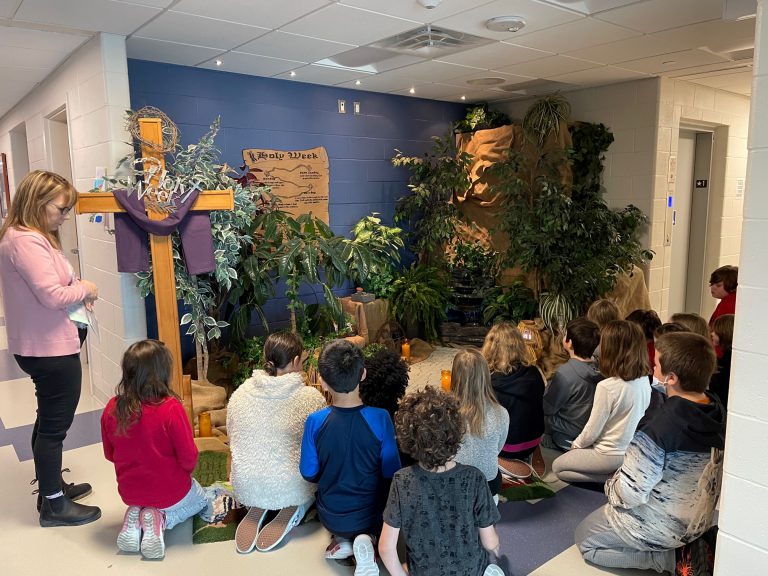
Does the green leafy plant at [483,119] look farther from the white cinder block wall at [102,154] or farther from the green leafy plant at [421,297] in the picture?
the white cinder block wall at [102,154]

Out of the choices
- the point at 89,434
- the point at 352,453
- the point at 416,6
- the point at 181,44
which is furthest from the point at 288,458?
the point at 181,44

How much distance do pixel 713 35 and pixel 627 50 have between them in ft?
1.73

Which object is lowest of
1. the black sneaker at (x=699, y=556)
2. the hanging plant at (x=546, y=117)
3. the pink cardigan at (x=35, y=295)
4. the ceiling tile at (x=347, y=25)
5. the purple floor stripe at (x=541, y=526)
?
the purple floor stripe at (x=541, y=526)

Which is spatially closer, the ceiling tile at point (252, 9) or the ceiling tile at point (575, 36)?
the ceiling tile at point (252, 9)

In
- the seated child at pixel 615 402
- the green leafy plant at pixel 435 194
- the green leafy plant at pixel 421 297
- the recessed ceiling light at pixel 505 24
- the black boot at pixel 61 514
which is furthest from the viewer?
the green leafy plant at pixel 435 194

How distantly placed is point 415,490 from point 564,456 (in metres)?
1.32

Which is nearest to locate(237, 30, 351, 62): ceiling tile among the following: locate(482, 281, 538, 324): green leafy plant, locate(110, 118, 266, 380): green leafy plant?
locate(110, 118, 266, 380): green leafy plant

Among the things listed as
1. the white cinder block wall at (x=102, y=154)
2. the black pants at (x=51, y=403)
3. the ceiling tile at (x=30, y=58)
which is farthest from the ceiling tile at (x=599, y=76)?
the black pants at (x=51, y=403)

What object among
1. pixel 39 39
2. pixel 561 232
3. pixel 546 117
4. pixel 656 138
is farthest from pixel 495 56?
pixel 39 39

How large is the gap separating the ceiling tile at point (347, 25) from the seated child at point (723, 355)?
7.58ft

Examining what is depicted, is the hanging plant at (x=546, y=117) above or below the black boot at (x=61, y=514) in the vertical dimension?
above

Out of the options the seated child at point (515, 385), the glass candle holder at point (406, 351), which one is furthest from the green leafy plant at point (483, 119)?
the seated child at point (515, 385)

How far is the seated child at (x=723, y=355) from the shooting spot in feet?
8.93

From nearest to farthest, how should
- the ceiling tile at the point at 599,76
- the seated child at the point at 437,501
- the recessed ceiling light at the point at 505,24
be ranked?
1. the seated child at the point at 437,501
2. the recessed ceiling light at the point at 505,24
3. the ceiling tile at the point at 599,76
